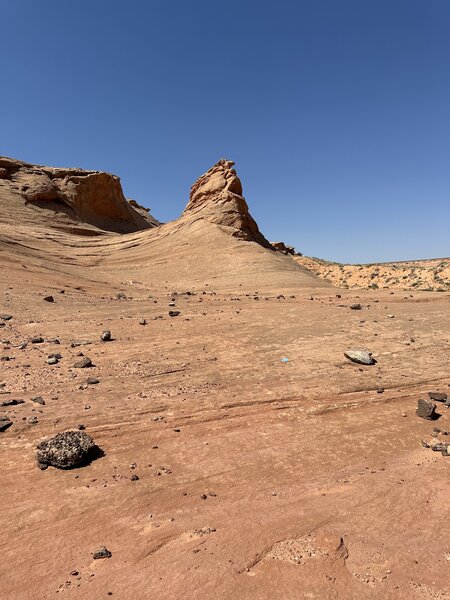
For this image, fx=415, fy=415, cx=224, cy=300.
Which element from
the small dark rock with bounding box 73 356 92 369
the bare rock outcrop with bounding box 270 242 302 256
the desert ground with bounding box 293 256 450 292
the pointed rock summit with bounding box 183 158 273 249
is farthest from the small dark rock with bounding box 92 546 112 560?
the bare rock outcrop with bounding box 270 242 302 256

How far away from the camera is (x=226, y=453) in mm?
5387

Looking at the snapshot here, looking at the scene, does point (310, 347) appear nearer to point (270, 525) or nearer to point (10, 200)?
point (270, 525)

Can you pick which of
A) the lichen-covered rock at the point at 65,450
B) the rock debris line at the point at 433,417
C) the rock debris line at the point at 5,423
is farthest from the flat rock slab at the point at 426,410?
the rock debris line at the point at 5,423

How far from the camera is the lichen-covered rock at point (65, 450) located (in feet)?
16.1

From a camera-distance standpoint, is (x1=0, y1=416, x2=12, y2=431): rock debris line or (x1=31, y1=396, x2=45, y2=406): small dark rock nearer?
(x1=0, y1=416, x2=12, y2=431): rock debris line

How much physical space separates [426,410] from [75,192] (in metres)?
32.5

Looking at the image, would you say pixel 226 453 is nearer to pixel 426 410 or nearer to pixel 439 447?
pixel 439 447

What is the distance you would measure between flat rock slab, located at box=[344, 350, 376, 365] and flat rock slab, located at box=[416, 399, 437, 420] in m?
1.88

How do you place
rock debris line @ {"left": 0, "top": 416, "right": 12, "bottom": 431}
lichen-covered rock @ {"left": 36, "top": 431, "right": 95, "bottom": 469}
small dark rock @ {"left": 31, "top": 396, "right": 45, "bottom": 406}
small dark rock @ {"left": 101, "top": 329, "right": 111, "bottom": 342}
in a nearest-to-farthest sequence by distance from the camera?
1. lichen-covered rock @ {"left": 36, "top": 431, "right": 95, "bottom": 469}
2. rock debris line @ {"left": 0, "top": 416, "right": 12, "bottom": 431}
3. small dark rock @ {"left": 31, "top": 396, "right": 45, "bottom": 406}
4. small dark rock @ {"left": 101, "top": 329, "right": 111, "bottom": 342}

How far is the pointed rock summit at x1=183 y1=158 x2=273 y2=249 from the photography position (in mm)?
28172

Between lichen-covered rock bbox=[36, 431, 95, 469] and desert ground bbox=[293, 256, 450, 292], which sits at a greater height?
desert ground bbox=[293, 256, 450, 292]

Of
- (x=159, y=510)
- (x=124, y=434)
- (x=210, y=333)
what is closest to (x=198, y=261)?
(x=210, y=333)

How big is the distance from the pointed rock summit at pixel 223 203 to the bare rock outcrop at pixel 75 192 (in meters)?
7.54

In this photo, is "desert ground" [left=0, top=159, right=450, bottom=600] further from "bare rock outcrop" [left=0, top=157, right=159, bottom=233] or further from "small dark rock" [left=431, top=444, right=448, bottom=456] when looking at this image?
"bare rock outcrop" [left=0, top=157, right=159, bottom=233]
